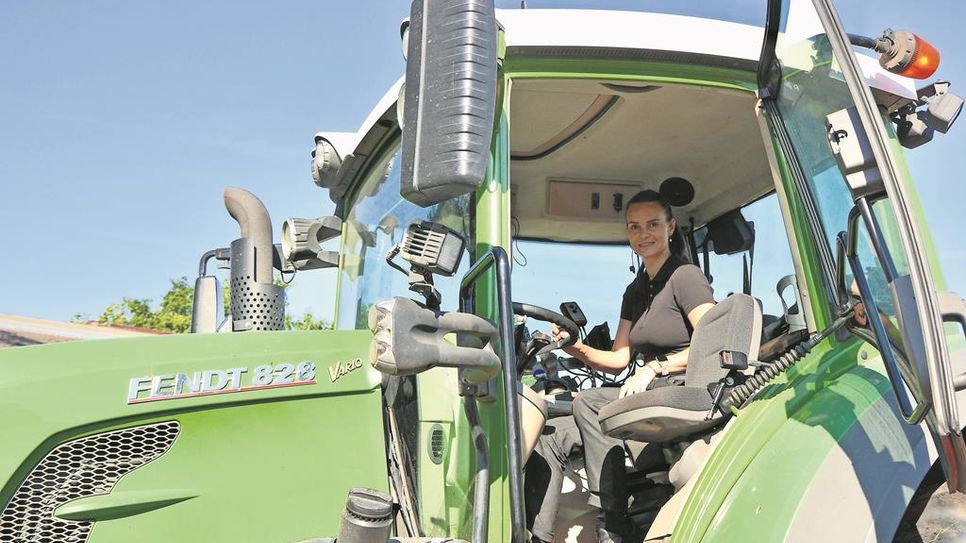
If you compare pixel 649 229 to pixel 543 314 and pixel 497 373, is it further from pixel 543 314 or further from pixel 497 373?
pixel 497 373

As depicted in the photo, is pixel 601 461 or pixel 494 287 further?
pixel 601 461

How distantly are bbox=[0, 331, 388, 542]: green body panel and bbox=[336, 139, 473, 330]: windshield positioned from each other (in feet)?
1.45

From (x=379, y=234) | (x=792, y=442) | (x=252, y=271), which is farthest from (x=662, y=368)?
(x=252, y=271)

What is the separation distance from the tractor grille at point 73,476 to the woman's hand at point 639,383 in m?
1.36

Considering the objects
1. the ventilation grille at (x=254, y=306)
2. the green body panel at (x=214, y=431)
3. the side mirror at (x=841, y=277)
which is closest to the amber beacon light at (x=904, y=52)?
the side mirror at (x=841, y=277)

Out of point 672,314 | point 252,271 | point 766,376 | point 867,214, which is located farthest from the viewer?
point 672,314

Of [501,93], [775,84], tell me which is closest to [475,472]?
[501,93]

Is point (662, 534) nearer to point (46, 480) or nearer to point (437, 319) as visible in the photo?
point (437, 319)

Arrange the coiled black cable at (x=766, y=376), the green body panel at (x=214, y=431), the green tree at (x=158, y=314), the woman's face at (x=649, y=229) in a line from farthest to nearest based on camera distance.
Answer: the green tree at (x=158, y=314), the woman's face at (x=649, y=229), the coiled black cable at (x=766, y=376), the green body panel at (x=214, y=431)

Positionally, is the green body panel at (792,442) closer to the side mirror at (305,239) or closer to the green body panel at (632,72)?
the green body panel at (632,72)

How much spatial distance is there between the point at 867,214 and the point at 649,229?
5.22 feet

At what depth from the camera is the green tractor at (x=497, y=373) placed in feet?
6.50

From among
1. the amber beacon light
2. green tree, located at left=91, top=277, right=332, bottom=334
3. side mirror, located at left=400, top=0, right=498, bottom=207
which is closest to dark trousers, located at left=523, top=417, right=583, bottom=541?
side mirror, located at left=400, top=0, right=498, bottom=207

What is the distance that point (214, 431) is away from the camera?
7.91 feet
